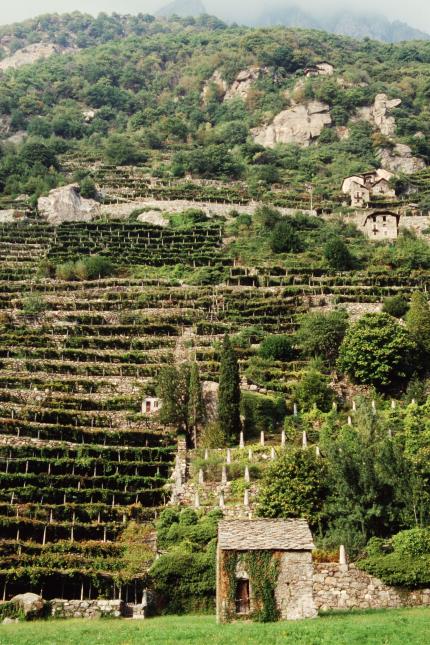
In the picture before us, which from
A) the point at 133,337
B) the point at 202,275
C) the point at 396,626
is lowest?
the point at 396,626

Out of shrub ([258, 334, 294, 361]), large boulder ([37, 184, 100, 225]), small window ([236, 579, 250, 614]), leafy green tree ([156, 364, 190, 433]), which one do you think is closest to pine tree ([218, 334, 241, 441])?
leafy green tree ([156, 364, 190, 433])

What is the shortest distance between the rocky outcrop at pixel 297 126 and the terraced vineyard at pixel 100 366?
51420 mm

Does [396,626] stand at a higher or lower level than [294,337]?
lower

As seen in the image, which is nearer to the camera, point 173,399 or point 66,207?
point 173,399

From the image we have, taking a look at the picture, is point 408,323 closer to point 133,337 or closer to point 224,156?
point 133,337

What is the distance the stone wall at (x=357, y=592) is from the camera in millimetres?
25547

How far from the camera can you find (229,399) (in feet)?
138

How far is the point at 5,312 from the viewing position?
188 feet

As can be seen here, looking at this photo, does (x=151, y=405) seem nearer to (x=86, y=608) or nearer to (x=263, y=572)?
(x=86, y=608)

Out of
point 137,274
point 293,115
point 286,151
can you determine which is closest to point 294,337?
point 137,274

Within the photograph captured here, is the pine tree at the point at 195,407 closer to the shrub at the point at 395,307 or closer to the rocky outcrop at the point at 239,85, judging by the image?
the shrub at the point at 395,307

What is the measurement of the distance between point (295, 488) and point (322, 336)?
19795 mm

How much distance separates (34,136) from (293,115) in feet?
127

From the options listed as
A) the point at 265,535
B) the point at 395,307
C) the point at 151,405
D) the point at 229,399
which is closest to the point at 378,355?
the point at 395,307
